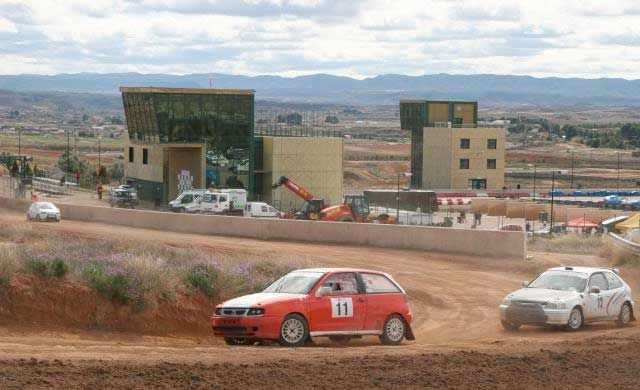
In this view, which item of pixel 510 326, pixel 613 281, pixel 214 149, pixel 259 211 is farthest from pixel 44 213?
pixel 613 281

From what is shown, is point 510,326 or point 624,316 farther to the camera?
point 624,316

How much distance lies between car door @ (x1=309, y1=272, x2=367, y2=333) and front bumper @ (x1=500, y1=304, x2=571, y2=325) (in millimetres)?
4051

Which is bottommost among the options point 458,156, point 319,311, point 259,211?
point 259,211

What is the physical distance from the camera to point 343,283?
1825 centimetres

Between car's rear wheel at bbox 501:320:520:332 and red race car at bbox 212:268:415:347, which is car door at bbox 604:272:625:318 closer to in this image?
car's rear wheel at bbox 501:320:520:332

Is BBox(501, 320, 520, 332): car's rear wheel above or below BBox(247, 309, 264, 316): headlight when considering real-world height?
below

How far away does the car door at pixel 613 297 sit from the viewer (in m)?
21.6

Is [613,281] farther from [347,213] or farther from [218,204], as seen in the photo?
[218,204]

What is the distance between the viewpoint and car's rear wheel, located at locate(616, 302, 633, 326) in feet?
72.2

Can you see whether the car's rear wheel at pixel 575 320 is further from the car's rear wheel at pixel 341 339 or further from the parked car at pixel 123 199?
the parked car at pixel 123 199

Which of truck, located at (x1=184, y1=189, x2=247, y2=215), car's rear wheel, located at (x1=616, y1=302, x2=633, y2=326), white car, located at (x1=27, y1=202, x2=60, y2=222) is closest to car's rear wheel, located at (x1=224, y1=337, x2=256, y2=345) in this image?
car's rear wheel, located at (x1=616, y1=302, x2=633, y2=326)

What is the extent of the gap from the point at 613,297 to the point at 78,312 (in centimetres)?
1058

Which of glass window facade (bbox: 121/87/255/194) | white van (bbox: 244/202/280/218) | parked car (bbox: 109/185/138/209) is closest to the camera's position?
white van (bbox: 244/202/280/218)

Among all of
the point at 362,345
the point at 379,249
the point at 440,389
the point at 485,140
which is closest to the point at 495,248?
the point at 379,249
